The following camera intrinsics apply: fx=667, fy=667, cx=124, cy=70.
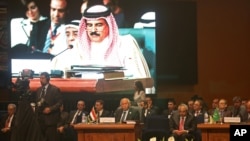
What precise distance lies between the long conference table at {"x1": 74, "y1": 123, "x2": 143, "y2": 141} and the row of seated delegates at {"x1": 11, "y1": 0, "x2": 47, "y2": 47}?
4.81 metres

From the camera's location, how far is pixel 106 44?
14.7 m

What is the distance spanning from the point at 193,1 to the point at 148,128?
14.1 ft

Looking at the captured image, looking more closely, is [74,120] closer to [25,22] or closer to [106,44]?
[106,44]

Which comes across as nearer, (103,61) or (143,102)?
(143,102)

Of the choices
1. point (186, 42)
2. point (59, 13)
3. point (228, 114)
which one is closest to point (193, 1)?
point (186, 42)

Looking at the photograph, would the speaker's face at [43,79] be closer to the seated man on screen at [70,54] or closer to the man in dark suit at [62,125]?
the man in dark suit at [62,125]

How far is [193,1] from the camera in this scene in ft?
49.0

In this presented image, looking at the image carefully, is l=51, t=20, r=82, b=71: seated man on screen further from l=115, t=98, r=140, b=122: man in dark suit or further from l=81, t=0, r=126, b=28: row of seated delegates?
l=115, t=98, r=140, b=122: man in dark suit

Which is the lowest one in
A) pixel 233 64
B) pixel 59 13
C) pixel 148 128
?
pixel 148 128

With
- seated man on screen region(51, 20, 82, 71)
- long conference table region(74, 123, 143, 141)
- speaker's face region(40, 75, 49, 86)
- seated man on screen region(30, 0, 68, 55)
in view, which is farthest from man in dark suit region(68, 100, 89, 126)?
seated man on screen region(30, 0, 68, 55)

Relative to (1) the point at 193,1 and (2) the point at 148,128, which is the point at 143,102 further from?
(1) the point at 193,1

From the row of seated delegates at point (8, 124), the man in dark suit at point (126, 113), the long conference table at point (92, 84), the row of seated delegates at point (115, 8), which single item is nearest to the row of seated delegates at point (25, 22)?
the long conference table at point (92, 84)

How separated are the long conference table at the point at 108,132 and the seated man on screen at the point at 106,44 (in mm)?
4431

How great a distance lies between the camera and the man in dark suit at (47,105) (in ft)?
35.9
